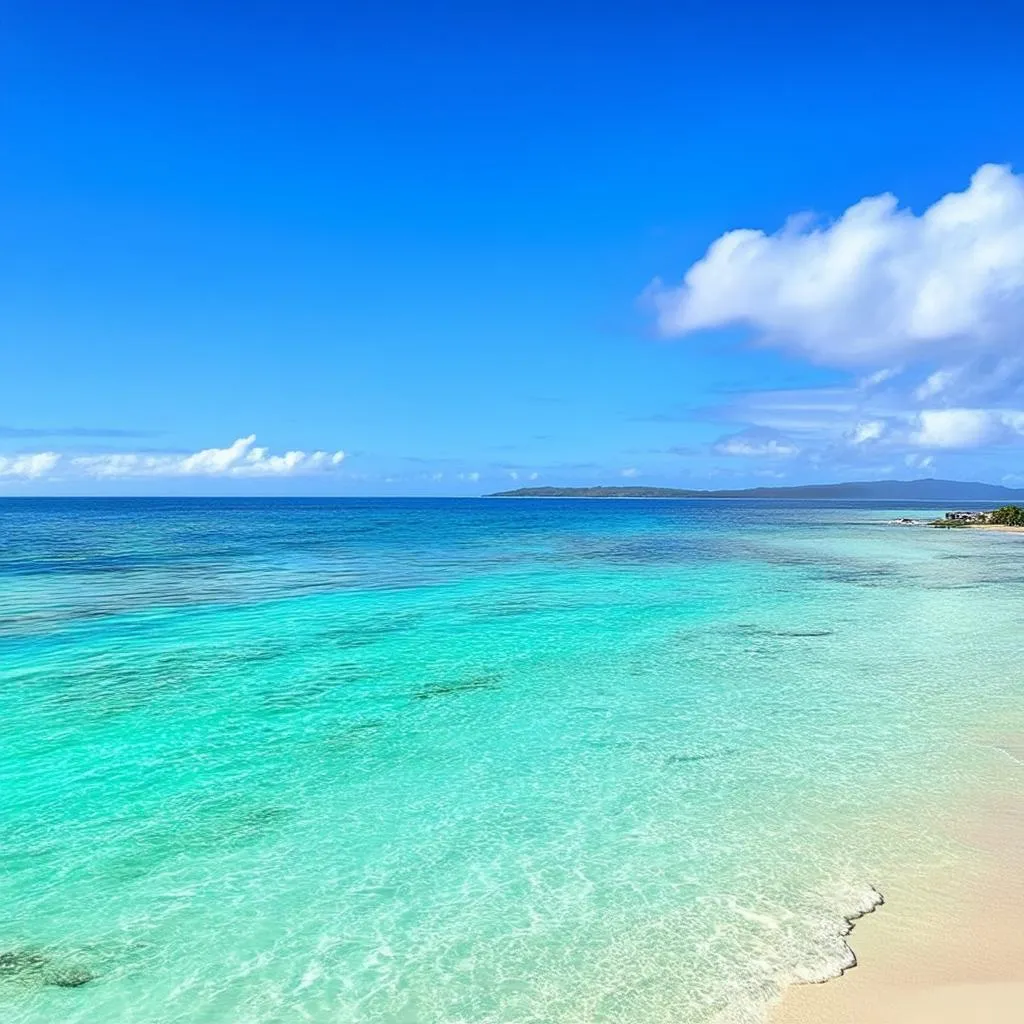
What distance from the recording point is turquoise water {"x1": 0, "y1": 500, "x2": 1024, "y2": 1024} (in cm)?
562

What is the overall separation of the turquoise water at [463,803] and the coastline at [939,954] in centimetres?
23

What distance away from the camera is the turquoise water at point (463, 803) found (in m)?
5.62

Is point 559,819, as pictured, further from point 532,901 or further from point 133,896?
point 133,896

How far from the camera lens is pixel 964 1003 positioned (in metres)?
5.19

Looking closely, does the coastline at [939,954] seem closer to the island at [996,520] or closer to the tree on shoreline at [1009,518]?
the island at [996,520]

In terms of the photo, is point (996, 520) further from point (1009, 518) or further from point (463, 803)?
point (463, 803)

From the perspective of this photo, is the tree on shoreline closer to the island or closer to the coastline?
the island

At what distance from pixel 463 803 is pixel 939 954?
483 cm

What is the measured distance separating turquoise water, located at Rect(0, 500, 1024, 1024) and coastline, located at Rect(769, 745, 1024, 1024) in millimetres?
234

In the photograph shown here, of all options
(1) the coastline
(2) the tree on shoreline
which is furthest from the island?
(1) the coastline

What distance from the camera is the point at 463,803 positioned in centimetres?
870

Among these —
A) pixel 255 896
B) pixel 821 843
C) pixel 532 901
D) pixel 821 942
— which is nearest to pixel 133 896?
pixel 255 896

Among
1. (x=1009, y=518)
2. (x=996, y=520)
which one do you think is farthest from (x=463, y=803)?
(x=996, y=520)

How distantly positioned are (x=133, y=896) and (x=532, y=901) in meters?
3.52
